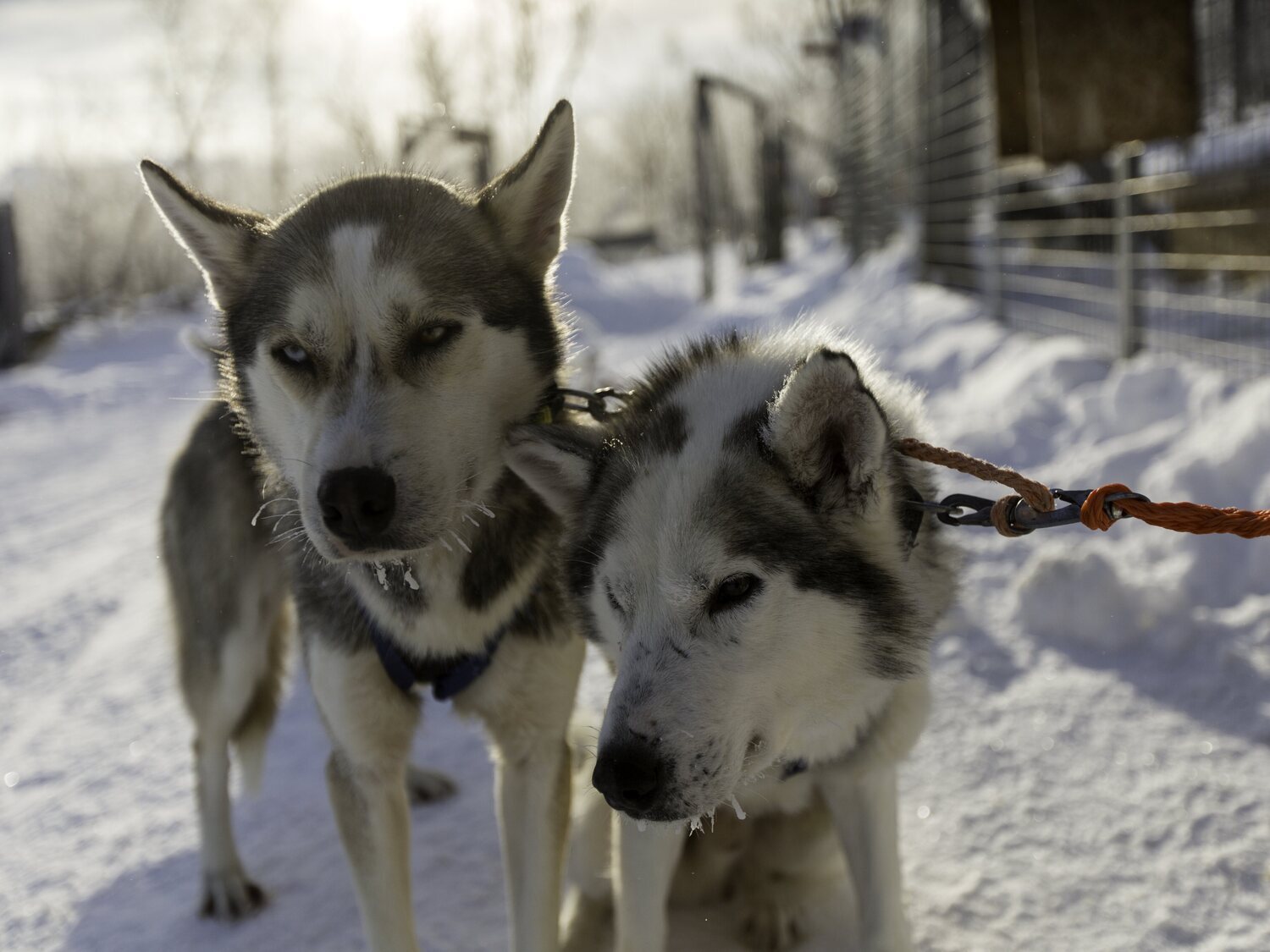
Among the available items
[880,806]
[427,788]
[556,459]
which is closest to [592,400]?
[556,459]

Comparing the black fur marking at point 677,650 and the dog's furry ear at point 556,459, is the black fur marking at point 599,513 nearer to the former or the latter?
the dog's furry ear at point 556,459

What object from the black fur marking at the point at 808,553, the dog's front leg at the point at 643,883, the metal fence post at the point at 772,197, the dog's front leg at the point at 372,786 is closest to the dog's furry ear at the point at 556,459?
the black fur marking at the point at 808,553

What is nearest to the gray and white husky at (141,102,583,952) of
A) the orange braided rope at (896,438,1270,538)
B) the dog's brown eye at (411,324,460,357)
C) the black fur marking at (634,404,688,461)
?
the dog's brown eye at (411,324,460,357)

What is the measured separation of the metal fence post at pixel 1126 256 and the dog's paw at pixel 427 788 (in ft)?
16.2

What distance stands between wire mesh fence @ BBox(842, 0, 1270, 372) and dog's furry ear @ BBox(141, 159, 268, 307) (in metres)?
4.75

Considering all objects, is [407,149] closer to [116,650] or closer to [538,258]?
[116,650]

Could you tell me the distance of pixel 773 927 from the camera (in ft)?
8.26

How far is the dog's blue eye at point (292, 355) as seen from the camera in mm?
2049

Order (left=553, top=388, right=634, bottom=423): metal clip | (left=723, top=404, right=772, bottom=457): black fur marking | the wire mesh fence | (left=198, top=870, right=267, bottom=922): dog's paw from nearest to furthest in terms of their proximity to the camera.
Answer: (left=723, top=404, right=772, bottom=457): black fur marking → (left=553, top=388, right=634, bottom=423): metal clip → (left=198, top=870, right=267, bottom=922): dog's paw → the wire mesh fence

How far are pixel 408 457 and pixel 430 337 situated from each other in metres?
0.28

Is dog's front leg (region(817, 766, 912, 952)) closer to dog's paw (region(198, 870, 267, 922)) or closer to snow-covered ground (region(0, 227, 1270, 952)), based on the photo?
snow-covered ground (region(0, 227, 1270, 952))

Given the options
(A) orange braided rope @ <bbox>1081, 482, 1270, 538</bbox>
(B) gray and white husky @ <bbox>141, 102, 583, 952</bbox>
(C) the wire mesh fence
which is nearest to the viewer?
(A) orange braided rope @ <bbox>1081, 482, 1270, 538</bbox>

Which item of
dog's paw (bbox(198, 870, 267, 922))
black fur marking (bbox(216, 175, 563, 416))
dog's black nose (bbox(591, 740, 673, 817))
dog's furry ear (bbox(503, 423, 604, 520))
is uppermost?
black fur marking (bbox(216, 175, 563, 416))

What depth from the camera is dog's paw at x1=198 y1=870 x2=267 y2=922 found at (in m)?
2.85
